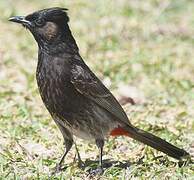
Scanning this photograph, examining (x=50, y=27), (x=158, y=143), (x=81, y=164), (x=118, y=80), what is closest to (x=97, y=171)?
(x=81, y=164)

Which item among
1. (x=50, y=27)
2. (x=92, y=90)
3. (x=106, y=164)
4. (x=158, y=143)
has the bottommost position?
(x=106, y=164)

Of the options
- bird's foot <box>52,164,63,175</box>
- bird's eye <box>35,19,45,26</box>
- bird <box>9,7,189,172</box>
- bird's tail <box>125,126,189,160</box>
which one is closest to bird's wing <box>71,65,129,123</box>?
bird <box>9,7,189,172</box>

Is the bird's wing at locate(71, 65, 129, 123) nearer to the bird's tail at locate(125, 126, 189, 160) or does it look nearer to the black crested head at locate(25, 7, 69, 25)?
the bird's tail at locate(125, 126, 189, 160)

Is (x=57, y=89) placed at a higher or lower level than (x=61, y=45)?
lower

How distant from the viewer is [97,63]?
31.7 feet

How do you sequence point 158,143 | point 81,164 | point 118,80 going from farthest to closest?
1. point 118,80
2. point 158,143
3. point 81,164

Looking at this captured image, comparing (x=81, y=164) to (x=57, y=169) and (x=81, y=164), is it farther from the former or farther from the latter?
(x=57, y=169)

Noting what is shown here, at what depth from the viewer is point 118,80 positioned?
30.1 ft

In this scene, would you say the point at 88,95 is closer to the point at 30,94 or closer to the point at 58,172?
the point at 58,172

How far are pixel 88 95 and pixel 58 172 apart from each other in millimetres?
658

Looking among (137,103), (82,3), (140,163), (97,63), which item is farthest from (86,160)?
(82,3)

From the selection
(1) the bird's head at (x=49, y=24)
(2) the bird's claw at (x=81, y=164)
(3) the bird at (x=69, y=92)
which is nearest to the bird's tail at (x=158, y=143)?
(3) the bird at (x=69, y=92)

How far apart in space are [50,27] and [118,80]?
317cm

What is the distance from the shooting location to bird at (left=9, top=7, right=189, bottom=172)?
19.4 ft
